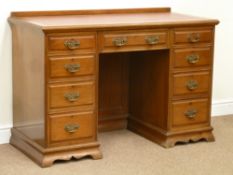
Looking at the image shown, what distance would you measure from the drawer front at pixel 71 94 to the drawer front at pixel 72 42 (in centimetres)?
20

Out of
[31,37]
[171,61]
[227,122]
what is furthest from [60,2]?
[227,122]

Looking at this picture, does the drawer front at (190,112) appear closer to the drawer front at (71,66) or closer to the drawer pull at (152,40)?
the drawer pull at (152,40)

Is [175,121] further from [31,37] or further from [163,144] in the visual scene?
[31,37]

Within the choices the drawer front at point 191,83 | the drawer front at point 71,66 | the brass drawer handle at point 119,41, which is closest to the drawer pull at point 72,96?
the drawer front at point 71,66

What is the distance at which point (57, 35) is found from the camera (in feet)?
11.1

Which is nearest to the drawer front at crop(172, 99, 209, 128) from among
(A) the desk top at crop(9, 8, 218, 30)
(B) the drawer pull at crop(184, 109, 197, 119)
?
(B) the drawer pull at crop(184, 109, 197, 119)

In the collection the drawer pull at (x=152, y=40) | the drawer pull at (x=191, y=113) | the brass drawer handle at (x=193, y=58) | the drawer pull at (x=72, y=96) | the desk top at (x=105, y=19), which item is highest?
the desk top at (x=105, y=19)

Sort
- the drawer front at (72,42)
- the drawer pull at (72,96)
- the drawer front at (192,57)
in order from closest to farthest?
the drawer front at (72,42), the drawer pull at (72,96), the drawer front at (192,57)

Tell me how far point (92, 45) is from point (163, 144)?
82 centimetres

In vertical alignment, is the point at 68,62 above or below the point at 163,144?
above

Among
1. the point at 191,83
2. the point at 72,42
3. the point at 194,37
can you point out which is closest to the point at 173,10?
the point at 194,37

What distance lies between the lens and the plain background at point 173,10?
3.78m

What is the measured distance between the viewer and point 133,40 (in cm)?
360

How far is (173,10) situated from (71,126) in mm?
1273
